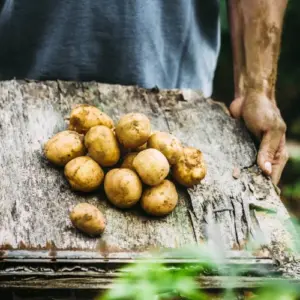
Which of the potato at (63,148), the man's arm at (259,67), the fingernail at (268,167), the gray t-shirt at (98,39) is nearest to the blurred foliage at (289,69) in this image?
the man's arm at (259,67)

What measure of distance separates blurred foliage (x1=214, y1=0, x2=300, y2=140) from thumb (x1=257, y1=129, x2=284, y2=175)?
2244 mm

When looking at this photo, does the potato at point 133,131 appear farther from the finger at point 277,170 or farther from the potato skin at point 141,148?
the finger at point 277,170

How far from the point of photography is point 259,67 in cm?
257

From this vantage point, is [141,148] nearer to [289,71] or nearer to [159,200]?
[159,200]

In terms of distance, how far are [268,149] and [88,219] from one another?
852 mm

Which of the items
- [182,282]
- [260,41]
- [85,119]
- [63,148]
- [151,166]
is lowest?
[182,282]

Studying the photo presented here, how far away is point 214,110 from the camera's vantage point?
2490mm

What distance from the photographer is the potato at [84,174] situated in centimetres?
187

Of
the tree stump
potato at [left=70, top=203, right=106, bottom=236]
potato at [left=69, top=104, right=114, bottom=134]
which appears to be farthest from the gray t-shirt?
potato at [left=70, top=203, right=106, bottom=236]

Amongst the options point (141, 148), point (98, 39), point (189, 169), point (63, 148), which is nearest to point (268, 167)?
point (189, 169)

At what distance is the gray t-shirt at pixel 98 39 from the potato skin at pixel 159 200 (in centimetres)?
76

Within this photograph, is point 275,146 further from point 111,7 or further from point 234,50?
point 111,7

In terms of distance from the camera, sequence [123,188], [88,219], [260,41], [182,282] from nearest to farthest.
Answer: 1. [182,282]
2. [88,219]
3. [123,188]
4. [260,41]

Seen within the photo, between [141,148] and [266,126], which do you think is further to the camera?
[266,126]
